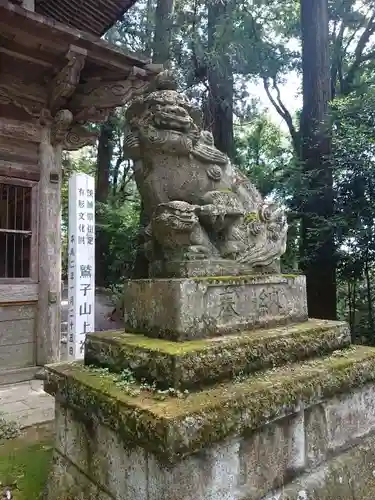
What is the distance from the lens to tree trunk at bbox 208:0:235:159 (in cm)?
888

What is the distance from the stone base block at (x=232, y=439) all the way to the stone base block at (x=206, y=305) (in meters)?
0.33

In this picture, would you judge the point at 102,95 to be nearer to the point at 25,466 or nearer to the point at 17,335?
the point at 17,335

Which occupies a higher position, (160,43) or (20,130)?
(160,43)

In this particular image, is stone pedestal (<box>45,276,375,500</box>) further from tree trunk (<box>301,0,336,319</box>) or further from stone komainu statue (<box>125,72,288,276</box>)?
tree trunk (<box>301,0,336,319</box>)

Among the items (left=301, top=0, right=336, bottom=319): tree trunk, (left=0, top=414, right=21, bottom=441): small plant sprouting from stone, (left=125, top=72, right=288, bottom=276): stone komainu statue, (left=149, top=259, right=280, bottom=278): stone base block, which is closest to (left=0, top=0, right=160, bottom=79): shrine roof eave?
(left=125, top=72, right=288, bottom=276): stone komainu statue

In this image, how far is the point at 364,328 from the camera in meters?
6.31


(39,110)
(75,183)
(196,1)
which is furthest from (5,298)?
(196,1)

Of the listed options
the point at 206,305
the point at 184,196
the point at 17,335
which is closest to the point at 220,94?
the point at 17,335

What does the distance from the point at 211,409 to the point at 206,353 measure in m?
0.29

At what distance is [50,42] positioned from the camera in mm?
4543

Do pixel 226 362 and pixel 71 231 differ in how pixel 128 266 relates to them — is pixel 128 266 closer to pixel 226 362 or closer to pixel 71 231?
pixel 71 231

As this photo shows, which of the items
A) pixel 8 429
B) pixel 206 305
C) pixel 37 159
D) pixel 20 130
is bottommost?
pixel 8 429

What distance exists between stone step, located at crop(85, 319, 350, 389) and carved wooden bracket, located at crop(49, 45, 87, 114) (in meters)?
3.73

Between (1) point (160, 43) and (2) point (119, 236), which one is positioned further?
(2) point (119, 236)
